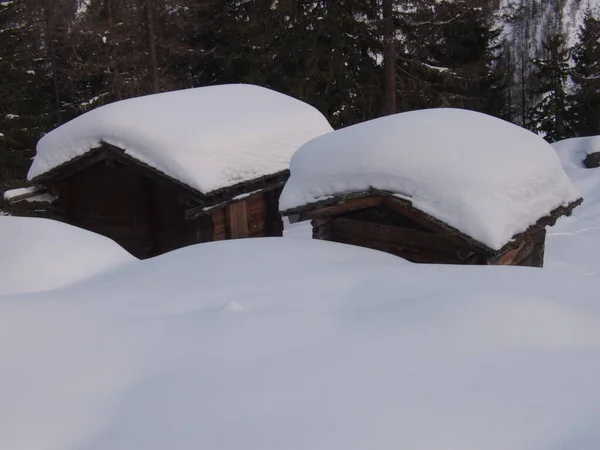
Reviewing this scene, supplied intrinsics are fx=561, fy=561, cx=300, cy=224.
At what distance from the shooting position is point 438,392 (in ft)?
8.26

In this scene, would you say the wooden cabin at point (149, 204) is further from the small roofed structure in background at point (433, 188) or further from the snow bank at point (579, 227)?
the snow bank at point (579, 227)

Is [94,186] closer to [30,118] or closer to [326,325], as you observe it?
[326,325]

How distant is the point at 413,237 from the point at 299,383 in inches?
164

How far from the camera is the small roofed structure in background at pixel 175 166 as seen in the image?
27.6ft

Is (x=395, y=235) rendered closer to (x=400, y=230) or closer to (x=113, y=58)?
(x=400, y=230)

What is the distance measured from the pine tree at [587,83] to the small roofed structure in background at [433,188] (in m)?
20.2

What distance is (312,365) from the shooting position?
9.25 ft

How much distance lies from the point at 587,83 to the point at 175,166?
23.1 meters

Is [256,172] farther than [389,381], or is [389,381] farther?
[256,172]

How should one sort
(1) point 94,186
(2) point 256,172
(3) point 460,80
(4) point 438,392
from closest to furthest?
(4) point 438,392
(2) point 256,172
(1) point 94,186
(3) point 460,80

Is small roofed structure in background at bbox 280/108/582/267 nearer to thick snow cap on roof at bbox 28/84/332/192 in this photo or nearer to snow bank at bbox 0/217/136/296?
thick snow cap on roof at bbox 28/84/332/192

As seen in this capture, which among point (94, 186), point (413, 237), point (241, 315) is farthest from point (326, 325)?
point (94, 186)

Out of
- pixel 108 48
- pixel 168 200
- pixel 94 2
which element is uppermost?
pixel 94 2

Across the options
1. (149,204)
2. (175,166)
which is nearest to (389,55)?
(149,204)
